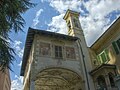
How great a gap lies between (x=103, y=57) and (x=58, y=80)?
591cm

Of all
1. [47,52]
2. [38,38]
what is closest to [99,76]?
[47,52]

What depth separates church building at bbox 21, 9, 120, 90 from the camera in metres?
15.3

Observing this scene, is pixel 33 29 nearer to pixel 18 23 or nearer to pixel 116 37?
pixel 18 23

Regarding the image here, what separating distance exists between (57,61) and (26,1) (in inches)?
294

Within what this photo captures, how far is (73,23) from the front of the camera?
21266 millimetres

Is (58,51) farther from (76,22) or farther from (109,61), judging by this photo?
(76,22)

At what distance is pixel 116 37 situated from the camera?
53.7ft

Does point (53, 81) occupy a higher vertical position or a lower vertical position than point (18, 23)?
lower

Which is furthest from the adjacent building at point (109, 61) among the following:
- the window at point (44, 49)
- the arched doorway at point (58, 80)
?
the window at point (44, 49)

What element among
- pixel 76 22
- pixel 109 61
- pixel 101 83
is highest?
pixel 76 22

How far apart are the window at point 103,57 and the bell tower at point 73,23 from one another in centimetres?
374

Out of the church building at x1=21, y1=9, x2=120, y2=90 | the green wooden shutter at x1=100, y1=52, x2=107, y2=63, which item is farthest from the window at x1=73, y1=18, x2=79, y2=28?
the green wooden shutter at x1=100, y1=52, x2=107, y2=63

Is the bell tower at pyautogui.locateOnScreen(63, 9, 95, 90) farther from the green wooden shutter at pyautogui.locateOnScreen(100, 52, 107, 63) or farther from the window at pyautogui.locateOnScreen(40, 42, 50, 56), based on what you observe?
the window at pyautogui.locateOnScreen(40, 42, 50, 56)

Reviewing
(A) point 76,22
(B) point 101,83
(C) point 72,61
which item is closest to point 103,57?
(B) point 101,83
